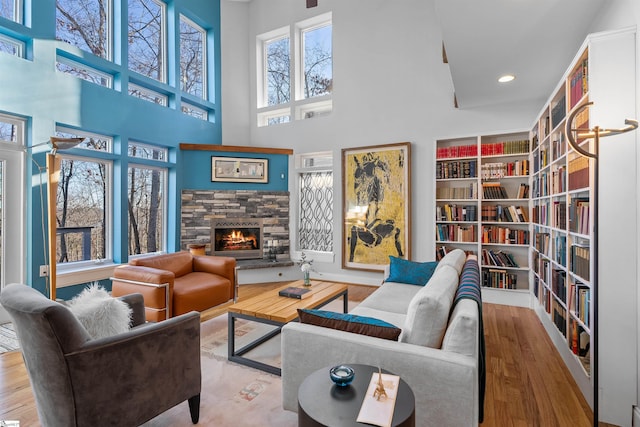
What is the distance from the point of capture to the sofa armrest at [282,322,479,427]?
153 cm

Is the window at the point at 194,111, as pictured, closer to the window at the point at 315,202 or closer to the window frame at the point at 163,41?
the window frame at the point at 163,41

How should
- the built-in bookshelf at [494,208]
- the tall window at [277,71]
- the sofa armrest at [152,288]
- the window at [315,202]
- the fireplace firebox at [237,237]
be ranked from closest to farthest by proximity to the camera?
1. the sofa armrest at [152,288]
2. the built-in bookshelf at [494,208]
3. the fireplace firebox at [237,237]
4. the window at [315,202]
5. the tall window at [277,71]

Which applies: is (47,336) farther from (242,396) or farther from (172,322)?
(242,396)

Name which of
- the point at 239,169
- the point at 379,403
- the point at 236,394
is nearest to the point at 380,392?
the point at 379,403

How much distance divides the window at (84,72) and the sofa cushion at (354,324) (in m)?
4.50

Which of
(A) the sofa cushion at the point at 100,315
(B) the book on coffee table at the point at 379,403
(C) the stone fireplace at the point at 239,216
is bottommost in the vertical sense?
(B) the book on coffee table at the point at 379,403

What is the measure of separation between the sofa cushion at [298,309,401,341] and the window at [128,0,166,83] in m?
4.88

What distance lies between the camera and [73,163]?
4340 millimetres

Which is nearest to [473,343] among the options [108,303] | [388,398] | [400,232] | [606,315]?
[388,398]

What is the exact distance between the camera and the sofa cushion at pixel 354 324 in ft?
5.85

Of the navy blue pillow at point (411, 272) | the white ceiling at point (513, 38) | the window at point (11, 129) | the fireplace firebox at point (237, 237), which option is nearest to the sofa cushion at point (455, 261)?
the navy blue pillow at point (411, 272)

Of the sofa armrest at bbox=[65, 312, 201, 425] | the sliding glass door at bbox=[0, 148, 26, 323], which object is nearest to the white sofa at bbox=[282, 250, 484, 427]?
the sofa armrest at bbox=[65, 312, 201, 425]

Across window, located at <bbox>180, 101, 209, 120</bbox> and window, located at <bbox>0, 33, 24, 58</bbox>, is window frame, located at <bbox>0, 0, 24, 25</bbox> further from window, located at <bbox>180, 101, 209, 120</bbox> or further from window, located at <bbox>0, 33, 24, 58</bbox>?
window, located at <bbox>180, 101, 209, 120</bbox>

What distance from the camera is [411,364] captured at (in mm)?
1616
